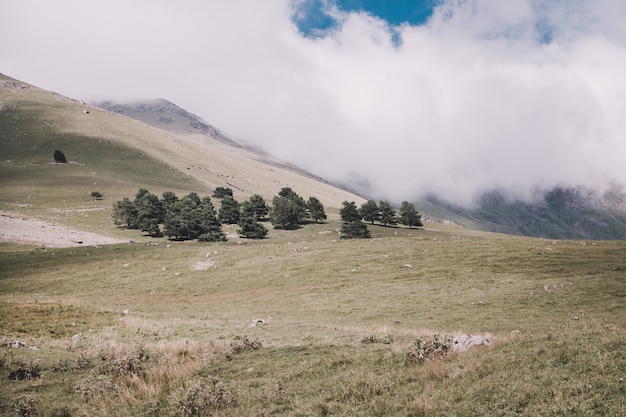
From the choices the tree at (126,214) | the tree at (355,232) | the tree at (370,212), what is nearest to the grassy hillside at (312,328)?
the tree at (355,232)

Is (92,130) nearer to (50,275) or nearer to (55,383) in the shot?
(50,275)

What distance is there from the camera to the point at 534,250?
50.6 meters

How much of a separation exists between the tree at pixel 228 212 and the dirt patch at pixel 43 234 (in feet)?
89.5

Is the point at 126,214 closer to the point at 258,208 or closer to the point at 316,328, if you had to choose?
the point at 258,208

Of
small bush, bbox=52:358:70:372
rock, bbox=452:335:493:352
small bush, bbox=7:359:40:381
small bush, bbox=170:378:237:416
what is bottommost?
small bush, bbox=52:358:70:372

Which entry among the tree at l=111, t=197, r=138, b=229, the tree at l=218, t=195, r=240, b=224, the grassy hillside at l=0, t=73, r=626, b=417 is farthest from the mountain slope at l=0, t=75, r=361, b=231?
the grassy hillside at l=0, t=73, r=626, b=417

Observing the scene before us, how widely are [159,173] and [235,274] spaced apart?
4878 inches

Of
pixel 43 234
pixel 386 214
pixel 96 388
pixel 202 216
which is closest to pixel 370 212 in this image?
pixel 386 214

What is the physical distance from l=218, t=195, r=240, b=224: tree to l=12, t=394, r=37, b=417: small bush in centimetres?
9332

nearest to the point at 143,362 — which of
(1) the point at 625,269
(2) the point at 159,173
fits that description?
(1) the point at 625,269

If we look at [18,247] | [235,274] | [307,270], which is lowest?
[18,247]

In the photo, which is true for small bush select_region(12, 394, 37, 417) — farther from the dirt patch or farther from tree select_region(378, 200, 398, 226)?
tree select_region(378, 200, 398, 226)

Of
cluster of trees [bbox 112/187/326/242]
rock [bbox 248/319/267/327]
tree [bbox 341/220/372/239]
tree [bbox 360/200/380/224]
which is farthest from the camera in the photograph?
tree [bbox 360/200/380/224]

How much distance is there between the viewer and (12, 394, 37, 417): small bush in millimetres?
12766
